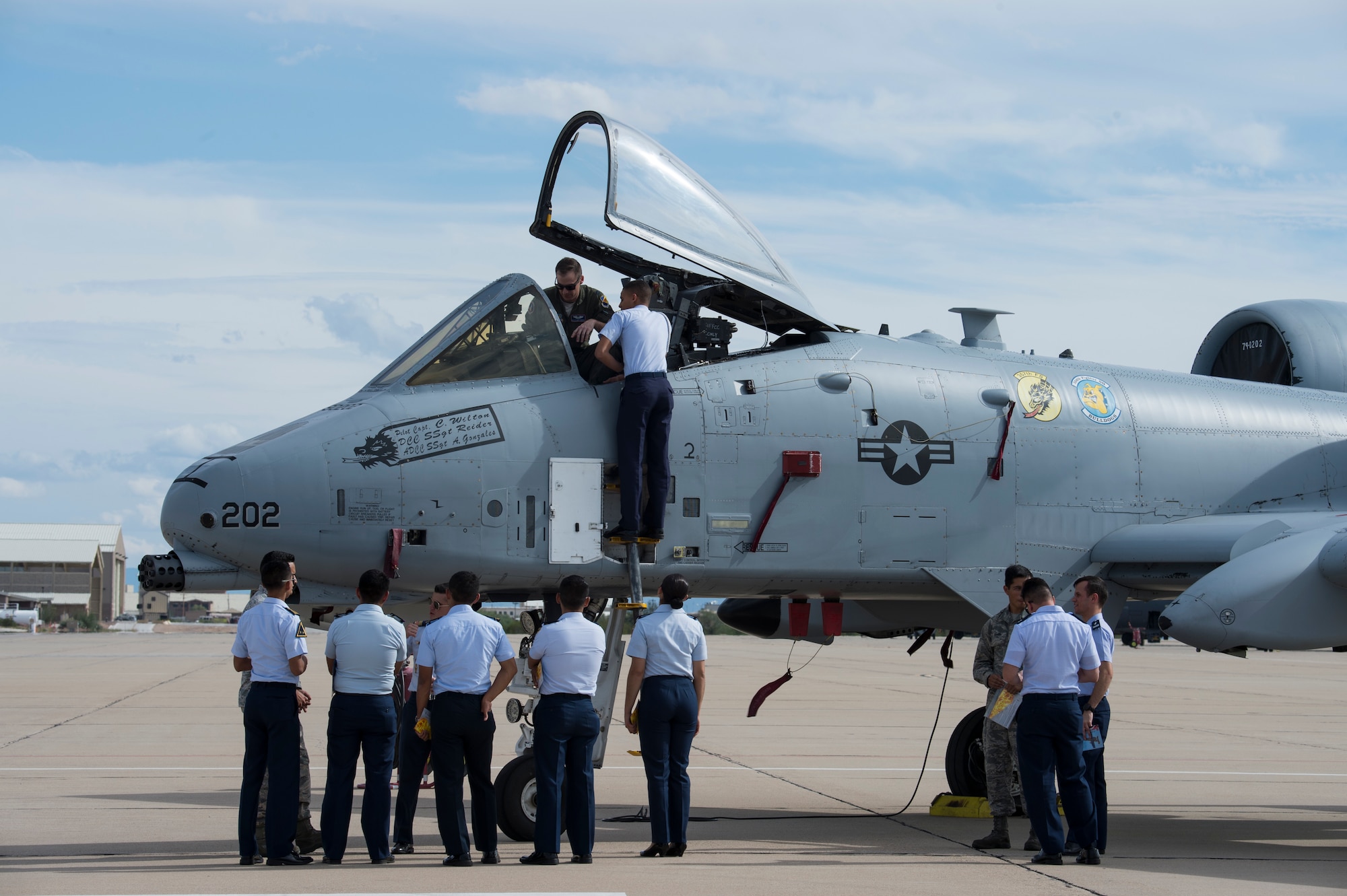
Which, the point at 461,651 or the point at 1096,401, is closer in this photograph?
the point at 461,651

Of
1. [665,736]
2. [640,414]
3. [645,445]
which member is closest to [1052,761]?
[665,736]

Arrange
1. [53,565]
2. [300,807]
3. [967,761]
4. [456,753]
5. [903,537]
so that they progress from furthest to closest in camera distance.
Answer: [53,565], [967,761], [903,537], [300,807], [456,753]

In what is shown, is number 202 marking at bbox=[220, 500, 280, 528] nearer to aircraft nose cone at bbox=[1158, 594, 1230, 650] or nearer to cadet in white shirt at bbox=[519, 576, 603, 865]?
cadet in white shirt at bbox=[519, 576, 603, 865]

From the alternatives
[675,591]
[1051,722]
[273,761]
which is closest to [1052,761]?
[1051,722]

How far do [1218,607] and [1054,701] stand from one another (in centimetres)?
132

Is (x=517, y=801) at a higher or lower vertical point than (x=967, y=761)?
higher

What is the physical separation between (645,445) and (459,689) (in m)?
2.02

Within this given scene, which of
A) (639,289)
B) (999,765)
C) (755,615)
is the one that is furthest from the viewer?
(755,615)

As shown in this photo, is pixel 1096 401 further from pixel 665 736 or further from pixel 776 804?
pixel 665 736

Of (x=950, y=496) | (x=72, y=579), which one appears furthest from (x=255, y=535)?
(x=72, y=579)

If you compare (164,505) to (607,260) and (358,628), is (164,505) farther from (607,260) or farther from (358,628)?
(607,260)

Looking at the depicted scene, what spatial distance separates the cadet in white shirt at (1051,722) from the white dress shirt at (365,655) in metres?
3.83

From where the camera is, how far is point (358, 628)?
320 inches

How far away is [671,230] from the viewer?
9648 millimetres
